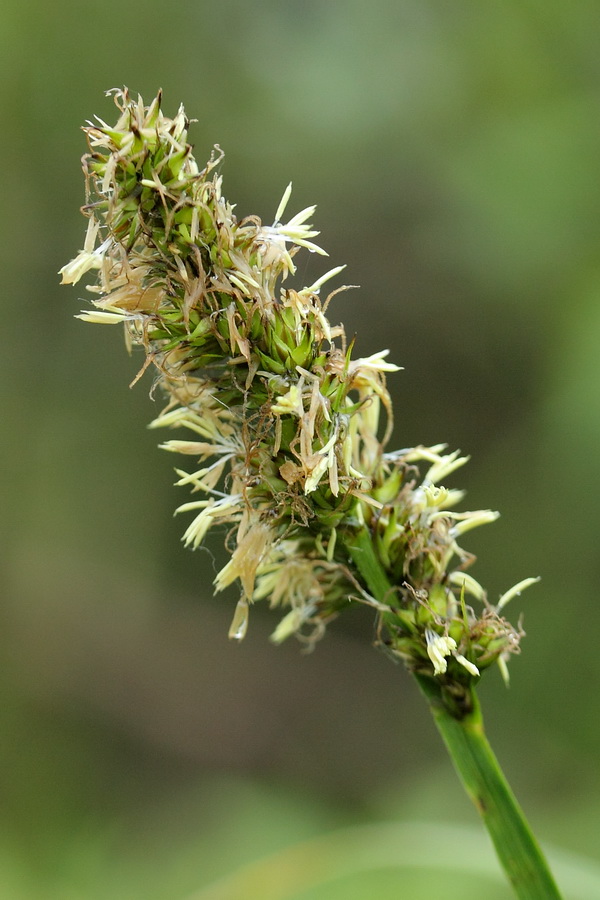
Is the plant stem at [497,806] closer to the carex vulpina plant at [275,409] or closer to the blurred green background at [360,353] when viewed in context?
the carex vulpina plant at [275,409]

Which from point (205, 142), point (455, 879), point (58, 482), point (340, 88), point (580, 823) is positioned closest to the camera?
point (455, 879)

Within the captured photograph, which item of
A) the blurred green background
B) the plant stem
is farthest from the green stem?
the blurred green background

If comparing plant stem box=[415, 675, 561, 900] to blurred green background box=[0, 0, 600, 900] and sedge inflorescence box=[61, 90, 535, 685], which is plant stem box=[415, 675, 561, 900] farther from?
blurred green background box=[0, 0, 600, 900]

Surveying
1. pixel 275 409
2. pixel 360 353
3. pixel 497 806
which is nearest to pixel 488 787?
pixel 497 806

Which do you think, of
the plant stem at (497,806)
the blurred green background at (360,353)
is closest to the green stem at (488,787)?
the plant stem at (497,806)

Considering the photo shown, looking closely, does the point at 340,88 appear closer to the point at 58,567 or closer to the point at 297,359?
the point at 58,567

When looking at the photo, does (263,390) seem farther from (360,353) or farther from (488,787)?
(360,353)

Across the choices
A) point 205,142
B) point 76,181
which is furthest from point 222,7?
point 76,181

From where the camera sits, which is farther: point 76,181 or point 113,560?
point 113,560
